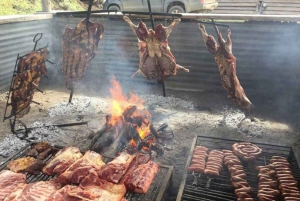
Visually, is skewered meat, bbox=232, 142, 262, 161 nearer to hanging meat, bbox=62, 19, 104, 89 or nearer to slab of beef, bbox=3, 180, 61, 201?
slab of beef, bbox=3, 180, 61, 201

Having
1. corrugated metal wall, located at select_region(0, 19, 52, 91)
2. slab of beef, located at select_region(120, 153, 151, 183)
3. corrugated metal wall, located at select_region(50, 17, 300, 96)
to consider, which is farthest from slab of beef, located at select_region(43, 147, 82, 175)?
corrugated metal wall, located at select_region(0, 19, 52, 91)

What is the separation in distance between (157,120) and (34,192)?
14.3 feet

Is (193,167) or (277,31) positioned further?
(277,31)

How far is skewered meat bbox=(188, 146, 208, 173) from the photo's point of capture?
4.78 meters

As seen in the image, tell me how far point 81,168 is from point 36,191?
772 mm

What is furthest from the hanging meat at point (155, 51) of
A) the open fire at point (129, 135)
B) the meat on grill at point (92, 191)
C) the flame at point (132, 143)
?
the meat on grill at point (92, 191)

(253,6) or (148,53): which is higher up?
(253,6)

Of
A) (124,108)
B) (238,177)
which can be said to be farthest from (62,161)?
(238,177)

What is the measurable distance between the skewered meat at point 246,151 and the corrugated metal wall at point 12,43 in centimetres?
858

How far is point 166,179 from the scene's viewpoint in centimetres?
462

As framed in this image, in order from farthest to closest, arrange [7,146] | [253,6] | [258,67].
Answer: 1. [253,6]
2. [258,67]
3. [7,146]

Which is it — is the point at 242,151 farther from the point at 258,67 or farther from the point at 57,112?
the point at 57,112

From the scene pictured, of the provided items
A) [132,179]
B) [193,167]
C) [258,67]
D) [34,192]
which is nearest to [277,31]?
[258,67]

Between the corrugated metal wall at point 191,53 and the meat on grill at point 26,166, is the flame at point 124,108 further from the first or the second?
the meat on grill at point 26,166
